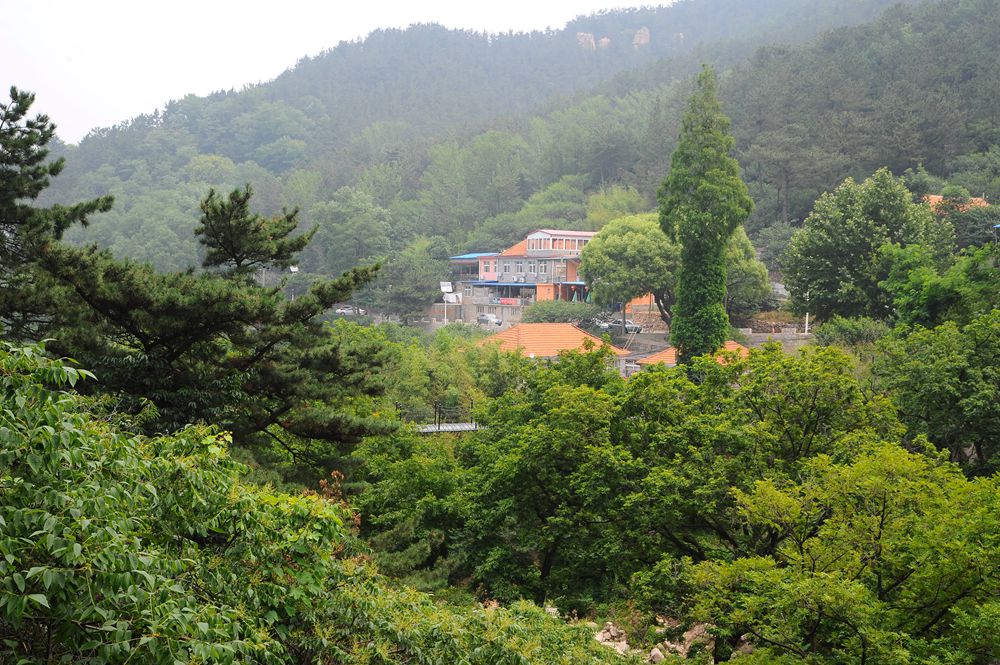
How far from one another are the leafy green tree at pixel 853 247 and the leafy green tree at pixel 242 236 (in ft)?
62.7

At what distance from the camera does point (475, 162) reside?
80.3m

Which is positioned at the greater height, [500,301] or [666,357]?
[666,357]

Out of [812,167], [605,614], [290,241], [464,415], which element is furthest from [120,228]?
[605,614]

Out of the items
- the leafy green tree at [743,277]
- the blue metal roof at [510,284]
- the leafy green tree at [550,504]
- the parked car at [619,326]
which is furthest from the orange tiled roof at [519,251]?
the leafy green tree at [550,504]

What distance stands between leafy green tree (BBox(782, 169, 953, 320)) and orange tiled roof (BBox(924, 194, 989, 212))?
36.5 feet

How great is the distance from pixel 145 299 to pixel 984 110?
1950 inches

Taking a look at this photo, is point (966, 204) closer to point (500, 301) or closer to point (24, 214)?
point (500, 301)

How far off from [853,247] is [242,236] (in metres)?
21.1

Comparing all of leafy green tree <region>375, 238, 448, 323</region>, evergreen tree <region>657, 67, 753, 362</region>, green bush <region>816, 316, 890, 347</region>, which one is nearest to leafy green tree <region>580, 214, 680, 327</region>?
evergreen tree <region>657, 67, 753, 362</region>

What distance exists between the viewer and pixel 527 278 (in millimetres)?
54375

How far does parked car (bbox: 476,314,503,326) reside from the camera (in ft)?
167

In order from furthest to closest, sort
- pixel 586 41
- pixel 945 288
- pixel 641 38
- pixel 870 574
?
pixel 586 41 → pixel 641 38 → pixel 945 288 → pixel 870 574

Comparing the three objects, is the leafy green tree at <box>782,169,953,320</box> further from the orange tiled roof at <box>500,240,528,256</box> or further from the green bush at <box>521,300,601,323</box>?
the orange tiled roof at <box>500,240,528,256</box>

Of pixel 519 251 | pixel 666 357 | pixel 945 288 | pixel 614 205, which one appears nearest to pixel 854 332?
pixel 945 288
